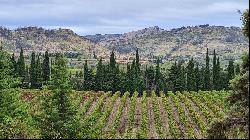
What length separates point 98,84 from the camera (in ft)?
398

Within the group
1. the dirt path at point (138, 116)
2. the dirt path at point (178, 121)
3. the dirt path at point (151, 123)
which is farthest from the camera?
the dirt path at point (138, 116)

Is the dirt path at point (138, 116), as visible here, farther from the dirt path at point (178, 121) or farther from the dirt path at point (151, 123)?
the dirt path at point (178, 121)

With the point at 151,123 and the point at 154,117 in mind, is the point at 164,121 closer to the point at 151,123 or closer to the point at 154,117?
the point at 151,123

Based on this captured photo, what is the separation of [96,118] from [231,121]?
42.4m

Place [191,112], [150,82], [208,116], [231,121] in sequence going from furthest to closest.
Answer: [150,82]
[191,112]
[208,116]
[231,121]

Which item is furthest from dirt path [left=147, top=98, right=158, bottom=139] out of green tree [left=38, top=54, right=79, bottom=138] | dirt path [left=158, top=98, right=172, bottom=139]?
green tree [left=38, top=54, right=79, bottom=138]

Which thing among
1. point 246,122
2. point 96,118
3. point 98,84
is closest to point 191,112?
point 96,118

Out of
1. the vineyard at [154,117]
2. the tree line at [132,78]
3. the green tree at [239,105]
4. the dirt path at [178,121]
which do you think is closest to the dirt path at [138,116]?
the vineyard at [154,117]

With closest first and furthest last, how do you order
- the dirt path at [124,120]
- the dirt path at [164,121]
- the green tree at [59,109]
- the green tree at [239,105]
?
the green tree at [239,105], the green tree at [59,109], the dirt path at [164,121], the dirt path at [124,120]

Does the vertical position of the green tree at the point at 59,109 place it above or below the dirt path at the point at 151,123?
above

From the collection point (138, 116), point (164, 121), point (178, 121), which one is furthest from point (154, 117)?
point (178, 121)

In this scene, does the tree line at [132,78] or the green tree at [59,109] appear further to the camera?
the tree line at [132,78]

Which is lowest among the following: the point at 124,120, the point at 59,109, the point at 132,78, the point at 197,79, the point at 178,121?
the point at 124,120

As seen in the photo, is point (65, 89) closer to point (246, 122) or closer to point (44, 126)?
point (44, 126)
